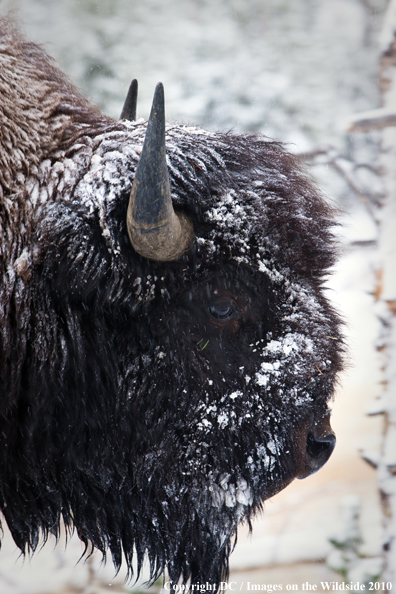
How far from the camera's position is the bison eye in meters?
1.85

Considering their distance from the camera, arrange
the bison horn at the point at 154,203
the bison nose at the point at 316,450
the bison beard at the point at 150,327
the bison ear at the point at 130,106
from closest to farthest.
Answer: the bison horn at the point at 154,203 < the bison beard at the point at 150,327 < the bison nose at the point at 316,450 < the bison ear at the point at 130,106

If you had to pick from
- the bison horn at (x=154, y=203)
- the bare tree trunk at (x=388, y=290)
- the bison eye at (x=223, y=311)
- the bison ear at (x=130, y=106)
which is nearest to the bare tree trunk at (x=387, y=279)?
the bare tree trunk at (x=388, y=290)

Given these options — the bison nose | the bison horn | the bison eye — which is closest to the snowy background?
the bison nose

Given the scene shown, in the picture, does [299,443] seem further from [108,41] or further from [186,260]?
[108,41]

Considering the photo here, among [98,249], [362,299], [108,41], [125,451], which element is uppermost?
[108,41]

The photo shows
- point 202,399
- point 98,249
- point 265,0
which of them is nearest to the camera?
point 98,249

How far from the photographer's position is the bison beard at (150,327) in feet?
5.69

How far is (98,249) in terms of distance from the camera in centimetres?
171

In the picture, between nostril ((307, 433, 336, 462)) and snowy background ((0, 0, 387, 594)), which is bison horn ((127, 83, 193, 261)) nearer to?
nostril ((307, 433, 336, 462))

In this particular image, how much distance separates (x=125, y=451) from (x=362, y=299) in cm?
392

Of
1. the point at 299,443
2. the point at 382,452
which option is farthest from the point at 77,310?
the point at 382,452

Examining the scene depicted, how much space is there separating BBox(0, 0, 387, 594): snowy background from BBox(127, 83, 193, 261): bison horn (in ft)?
10.5

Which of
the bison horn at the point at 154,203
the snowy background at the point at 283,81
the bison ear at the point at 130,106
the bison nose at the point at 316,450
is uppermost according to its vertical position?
the snowy background at the point at 283,81

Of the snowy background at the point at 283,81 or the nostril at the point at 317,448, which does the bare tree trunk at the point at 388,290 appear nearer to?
the snowy background at the point at 283,81
